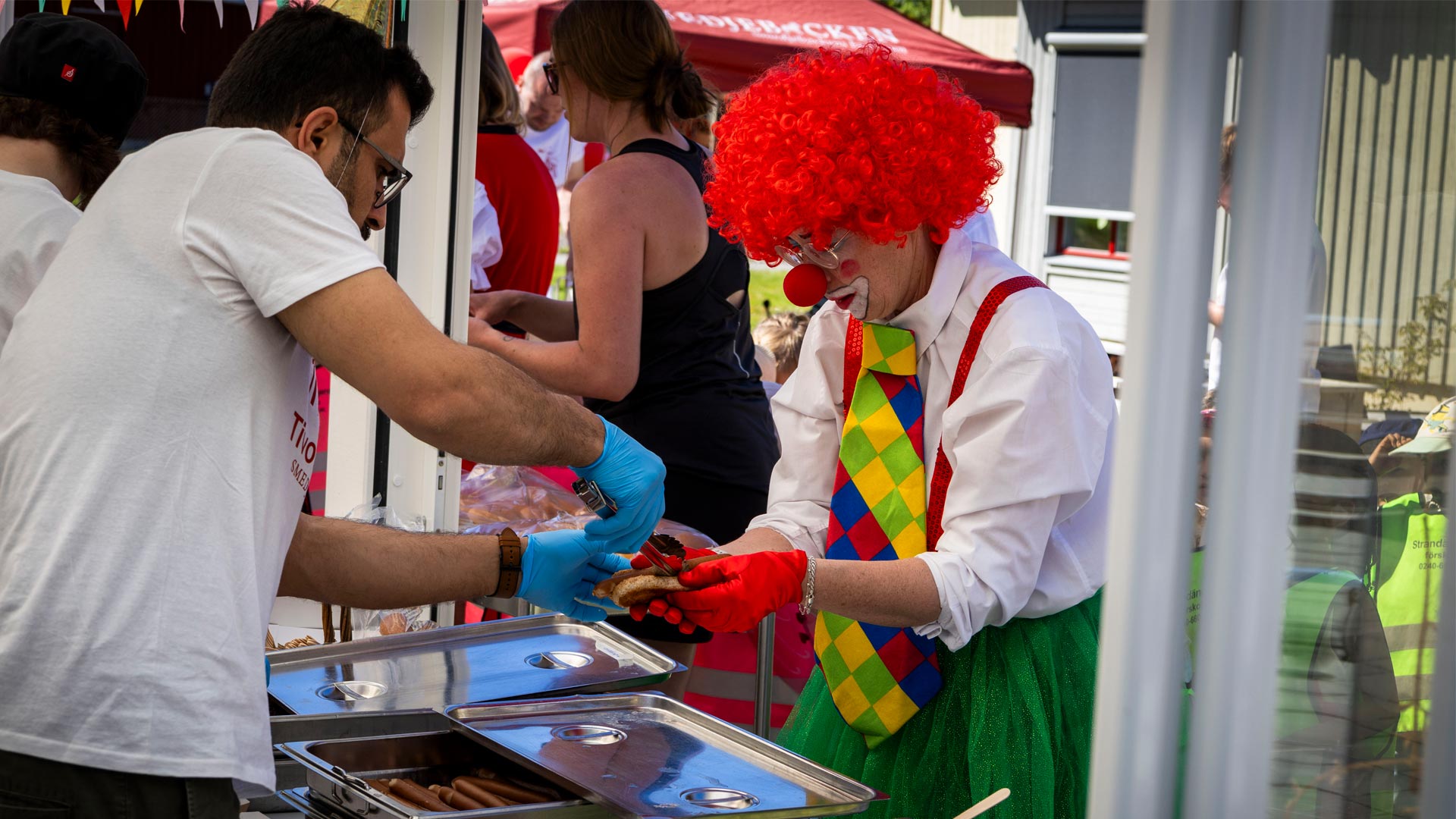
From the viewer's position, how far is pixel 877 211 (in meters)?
2.00

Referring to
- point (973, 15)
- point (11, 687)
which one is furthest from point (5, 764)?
point (973, 15)

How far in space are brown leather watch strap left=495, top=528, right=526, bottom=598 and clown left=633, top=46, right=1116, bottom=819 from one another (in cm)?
34

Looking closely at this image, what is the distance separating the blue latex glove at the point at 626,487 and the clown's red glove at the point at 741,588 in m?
0.12

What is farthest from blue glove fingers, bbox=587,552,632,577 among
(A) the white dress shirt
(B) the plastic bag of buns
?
(B) the plastic bag of buns

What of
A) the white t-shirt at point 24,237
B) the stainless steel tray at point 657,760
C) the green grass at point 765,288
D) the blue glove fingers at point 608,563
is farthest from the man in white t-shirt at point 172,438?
the green grass at point 765,288

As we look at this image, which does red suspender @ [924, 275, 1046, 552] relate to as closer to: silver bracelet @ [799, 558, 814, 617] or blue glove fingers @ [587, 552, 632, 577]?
silver bracelet @ [799, 558, 814, 617]

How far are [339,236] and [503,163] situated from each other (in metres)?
2.65

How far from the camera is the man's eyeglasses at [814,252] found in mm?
2033

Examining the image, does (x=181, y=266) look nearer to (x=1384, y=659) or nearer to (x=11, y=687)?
(x=11, y=687)

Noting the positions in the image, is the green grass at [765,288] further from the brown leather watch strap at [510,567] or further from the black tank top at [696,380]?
the brown leather watch strap at [510,567]

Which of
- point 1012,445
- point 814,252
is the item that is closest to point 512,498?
point 814,252

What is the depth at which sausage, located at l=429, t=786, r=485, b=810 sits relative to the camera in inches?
67.9

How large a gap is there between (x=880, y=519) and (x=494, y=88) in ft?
7.31

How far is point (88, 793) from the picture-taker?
1423mm
